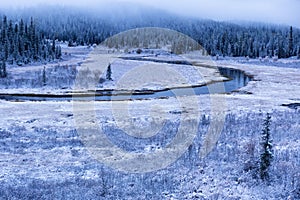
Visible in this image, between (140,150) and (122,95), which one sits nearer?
(140,150)

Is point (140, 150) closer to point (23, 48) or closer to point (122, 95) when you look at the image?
point (122, 95)

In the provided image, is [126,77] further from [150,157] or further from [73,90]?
[150,157]

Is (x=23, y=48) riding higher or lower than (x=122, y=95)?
higher

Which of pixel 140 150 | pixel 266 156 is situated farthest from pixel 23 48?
pixel 266 156

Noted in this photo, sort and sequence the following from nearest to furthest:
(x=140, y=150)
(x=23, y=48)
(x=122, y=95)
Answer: (x=140, y=150), (x=122, y=95), (x=23, y=48)

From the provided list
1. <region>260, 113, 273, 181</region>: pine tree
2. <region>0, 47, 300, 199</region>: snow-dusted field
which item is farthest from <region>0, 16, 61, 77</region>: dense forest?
<region>260, 113, 273, 181</region>: pine tree

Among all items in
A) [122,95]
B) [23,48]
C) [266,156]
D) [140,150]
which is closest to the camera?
[266,156]

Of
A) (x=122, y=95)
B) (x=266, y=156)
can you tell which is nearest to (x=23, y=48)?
(x=122, y=95)

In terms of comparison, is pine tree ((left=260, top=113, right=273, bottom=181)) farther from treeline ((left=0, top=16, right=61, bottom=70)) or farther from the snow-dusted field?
treeline ((left=0, top=16, right=61, bottom=70))

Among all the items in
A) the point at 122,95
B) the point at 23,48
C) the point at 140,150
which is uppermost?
the point at 23,48

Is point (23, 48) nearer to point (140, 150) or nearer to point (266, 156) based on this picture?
point (140, 150)
